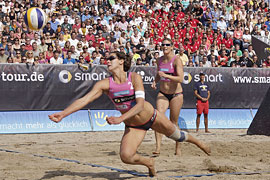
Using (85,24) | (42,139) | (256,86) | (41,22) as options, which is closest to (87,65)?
(41,22)

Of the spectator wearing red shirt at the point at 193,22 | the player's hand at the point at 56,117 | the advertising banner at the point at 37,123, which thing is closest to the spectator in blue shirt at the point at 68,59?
the advertising banner at the point at 37,123

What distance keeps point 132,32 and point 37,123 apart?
21.5ft

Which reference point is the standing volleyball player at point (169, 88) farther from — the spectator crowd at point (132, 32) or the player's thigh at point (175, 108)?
the spectator crowd at point (132, 32)

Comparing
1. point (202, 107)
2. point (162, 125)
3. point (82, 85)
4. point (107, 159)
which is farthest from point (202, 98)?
point (162, 125)

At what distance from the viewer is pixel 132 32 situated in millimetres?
18594

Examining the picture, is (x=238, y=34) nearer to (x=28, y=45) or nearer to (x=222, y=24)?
(x=222, y=24)

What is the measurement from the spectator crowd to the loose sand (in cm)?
362

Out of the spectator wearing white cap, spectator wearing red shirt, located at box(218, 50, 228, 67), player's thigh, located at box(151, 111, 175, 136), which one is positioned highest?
the spectator wearing white cap

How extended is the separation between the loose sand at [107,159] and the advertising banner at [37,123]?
0.62 meters

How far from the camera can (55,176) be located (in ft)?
22.3

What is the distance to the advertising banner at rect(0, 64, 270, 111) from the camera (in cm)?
1330

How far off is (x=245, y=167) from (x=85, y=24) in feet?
37.7

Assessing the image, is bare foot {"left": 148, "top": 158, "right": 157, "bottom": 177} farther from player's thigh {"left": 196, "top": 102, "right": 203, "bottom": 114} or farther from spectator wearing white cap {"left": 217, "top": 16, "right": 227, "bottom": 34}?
spectator wearing white cap {"left": 217, "top": 16, "right": 227, "bottom": 34}

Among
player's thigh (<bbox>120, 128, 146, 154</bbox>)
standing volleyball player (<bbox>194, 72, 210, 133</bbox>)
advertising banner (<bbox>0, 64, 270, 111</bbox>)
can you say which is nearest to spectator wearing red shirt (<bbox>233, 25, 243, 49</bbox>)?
advertising banner (<bbox>0, 64, 270, 111</bbox>)
